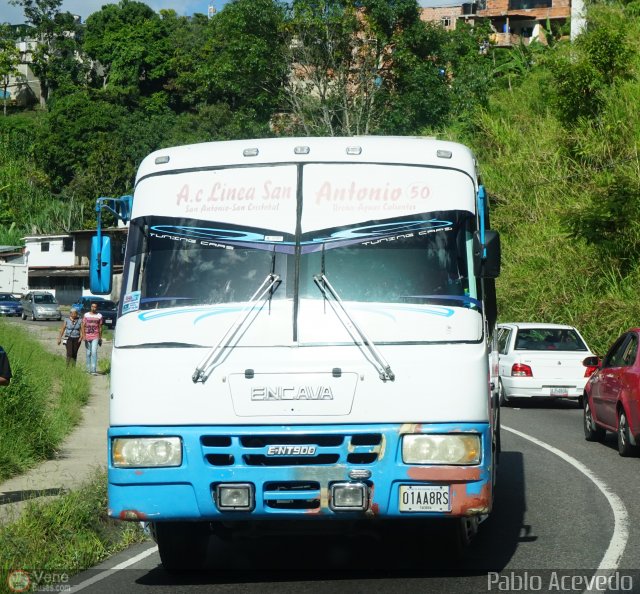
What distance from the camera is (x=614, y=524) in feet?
30.4

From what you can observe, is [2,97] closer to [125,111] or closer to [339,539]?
[125,111]

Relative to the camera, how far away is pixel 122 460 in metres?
7.06

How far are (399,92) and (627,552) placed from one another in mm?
53349

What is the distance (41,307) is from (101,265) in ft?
207

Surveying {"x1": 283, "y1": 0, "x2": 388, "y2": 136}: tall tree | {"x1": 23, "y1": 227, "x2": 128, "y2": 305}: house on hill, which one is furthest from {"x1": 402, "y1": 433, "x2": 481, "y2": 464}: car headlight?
{"x1": 23, "y1": 227, "x2": 128, "y2": 305}: house on hill

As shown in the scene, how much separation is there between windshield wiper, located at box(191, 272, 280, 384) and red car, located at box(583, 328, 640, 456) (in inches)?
289

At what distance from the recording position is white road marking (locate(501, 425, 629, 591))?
301 inches

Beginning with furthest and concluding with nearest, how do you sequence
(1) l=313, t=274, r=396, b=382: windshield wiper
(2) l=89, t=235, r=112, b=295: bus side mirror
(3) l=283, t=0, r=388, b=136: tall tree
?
(3) l=283, t=0, r=388, b=136: tall tree < (2) l=89, t=235, r=112, b=295: bus side mirror < (1) l=313, t=274, r=396, b=382: windshield wiper

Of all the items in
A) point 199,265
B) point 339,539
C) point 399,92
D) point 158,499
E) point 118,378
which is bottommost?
point 339,539

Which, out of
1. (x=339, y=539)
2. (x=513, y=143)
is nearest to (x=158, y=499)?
(x=339, y=539)

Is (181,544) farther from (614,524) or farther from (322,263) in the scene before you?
(614,524)

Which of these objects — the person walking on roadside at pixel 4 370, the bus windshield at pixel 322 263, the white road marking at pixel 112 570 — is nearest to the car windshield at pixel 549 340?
the person walking on roadside at pixel 4 370

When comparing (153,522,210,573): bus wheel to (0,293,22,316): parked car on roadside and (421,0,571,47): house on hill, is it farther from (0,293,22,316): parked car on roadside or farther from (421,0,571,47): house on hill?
(421,0,571,47): house on hill

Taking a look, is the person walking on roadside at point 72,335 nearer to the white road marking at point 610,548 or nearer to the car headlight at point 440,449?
the white road marking at point 610,548
